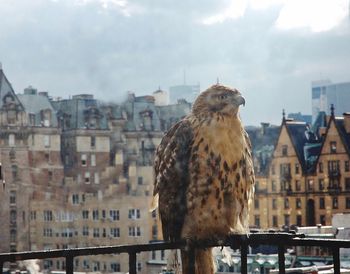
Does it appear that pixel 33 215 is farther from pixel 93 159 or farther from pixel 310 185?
pixel 310 185

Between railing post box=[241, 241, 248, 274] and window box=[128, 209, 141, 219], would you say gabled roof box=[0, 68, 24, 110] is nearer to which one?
window box=[128, 209, 141, 219]

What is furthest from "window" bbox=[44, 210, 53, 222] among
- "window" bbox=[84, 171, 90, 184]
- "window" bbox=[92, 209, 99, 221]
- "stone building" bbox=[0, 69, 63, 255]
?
"window" bbox=[84, 171, 90, 184]

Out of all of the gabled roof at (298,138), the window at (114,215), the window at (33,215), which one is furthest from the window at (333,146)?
the window at (33,215)

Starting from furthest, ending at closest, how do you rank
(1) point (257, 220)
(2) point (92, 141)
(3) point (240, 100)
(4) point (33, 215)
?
(2) point (92, 141)
(4) point (33, 215)
(1) point (257, 220)
(3) point (240, 100)

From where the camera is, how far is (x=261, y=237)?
1827 mm

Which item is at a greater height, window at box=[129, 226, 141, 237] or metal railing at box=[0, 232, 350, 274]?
metal railing at box=[0, 232, 350, 274]

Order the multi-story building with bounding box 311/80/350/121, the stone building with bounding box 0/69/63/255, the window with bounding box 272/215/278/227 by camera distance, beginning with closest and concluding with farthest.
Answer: the window with bounding box 272/215/278/227
the stone building with bounding box 0/69/63/255
the multi-story building with bounding box 311/80/350/121

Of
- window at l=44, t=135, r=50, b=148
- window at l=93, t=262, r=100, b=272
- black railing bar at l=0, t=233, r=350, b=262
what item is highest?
window at l=44, t=135, r=50, b=148

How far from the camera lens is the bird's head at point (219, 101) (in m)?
2.31

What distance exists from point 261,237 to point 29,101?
25.7 m

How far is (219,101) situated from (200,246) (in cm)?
46

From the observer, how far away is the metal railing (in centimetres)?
156

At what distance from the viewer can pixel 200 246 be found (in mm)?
2070

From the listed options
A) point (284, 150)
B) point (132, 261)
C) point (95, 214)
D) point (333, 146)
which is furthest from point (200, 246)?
point (95, 214)
